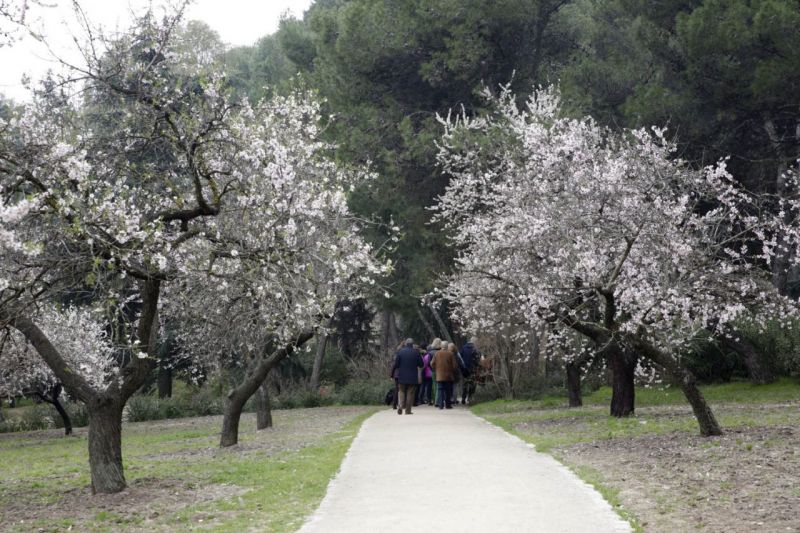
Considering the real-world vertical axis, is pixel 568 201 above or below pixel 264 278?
above

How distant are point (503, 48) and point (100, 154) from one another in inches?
750

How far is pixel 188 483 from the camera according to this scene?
11953 millimetres

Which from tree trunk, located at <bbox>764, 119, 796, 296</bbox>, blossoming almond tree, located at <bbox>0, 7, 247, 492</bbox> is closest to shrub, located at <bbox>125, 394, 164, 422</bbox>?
tree trunk, located at <bbox>764, 119, 796, 296</bbox>

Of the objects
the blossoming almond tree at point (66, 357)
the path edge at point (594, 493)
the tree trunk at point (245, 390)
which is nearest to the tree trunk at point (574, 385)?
the path edge at point (594, 493)

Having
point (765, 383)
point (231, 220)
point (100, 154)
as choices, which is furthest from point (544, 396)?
point (100, 154)

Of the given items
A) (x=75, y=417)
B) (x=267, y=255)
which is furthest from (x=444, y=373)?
(x=267, y=255)

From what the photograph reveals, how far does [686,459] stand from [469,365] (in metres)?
16.3

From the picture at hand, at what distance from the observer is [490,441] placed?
15164 millimetres

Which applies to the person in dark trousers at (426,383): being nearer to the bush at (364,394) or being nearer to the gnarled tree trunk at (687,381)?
the bush at (364,394)

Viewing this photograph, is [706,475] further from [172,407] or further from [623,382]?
[172,407]

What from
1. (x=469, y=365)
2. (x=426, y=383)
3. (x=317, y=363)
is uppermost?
(x=317, y=363)

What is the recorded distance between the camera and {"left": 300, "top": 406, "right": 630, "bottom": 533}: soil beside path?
8.11m

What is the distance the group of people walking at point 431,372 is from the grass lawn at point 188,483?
1887 mm

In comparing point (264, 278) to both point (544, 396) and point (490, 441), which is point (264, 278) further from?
point (544, 396)
